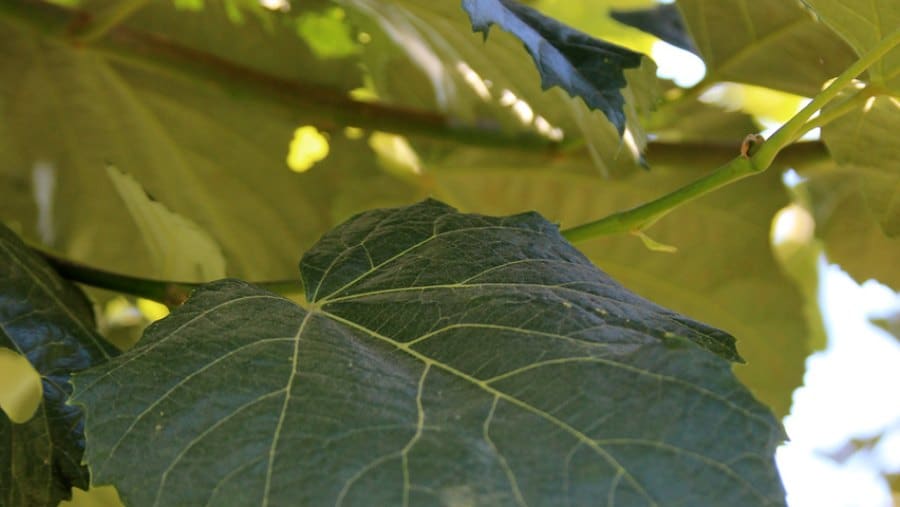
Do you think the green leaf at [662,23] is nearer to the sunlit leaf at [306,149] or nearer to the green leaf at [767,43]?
the green leaf at [767,43]

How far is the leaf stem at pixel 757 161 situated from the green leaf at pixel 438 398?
0.24 ft

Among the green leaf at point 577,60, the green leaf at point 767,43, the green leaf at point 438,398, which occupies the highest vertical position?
the green leaf at point 767,43

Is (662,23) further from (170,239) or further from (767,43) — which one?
(170,239)

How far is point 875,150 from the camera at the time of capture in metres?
0.71

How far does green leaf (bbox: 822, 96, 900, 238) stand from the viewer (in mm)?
670

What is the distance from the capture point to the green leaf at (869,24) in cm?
62

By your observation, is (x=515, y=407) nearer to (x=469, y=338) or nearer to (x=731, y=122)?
(x=469, y=338)

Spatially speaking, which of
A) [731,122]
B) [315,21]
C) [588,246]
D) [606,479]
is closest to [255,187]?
[315,21]

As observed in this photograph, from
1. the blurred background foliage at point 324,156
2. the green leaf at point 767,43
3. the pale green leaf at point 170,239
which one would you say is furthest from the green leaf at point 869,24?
the pale green leaf at point 170,239

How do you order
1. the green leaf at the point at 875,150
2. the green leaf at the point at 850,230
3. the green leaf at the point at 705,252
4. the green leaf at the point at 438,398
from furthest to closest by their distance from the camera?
the green leaf at the point at 705,252, the green leaf at the point at 850,230, the green leaf at the point at 875,150, the green leaf at the point at 438,398

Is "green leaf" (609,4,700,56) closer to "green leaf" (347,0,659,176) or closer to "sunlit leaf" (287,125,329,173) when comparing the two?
"green leaf" (347,0,659,176)

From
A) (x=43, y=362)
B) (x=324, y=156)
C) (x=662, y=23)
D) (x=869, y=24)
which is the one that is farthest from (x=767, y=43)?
(x=43, y=362)

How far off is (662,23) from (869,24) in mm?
287

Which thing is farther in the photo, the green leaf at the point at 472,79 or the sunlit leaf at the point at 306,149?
the sunlit leaf at the point at 306,149
